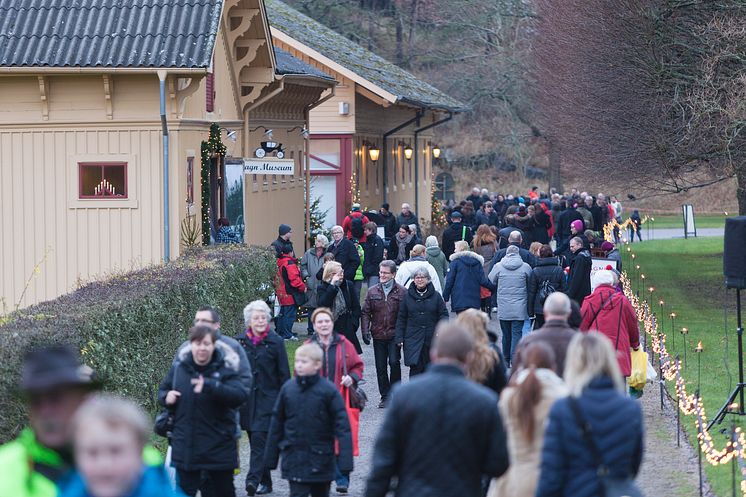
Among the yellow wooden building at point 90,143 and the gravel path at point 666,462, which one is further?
the yellow wooden building at point 90,143

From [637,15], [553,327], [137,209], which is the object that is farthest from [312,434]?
[637,15]

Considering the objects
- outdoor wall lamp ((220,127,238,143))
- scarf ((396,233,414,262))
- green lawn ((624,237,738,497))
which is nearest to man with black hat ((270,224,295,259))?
outdoor wall lamp ((220,127,238,143))

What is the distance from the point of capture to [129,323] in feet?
40.7

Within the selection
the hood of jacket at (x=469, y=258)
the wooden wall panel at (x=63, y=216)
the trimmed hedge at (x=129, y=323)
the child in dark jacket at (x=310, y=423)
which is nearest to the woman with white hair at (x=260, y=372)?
the trimmed hedge at (x=129, y=323)

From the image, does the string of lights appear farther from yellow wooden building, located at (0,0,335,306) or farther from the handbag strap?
yellow wooden building, located at (0,0,335,306)

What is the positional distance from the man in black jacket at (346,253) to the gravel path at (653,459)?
15.7ft

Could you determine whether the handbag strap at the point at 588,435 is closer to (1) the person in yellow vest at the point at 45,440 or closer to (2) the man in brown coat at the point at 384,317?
(1) the person in yellow vest at the point at 45,440

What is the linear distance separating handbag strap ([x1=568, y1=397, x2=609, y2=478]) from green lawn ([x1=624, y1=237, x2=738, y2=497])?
5113 millimetres

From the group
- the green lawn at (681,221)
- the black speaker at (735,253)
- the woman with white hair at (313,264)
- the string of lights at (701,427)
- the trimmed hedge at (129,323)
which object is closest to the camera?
the trimmed hedge at (129,323)

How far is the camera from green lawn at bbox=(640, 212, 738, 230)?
64.2 metres

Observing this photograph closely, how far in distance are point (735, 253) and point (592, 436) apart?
752cm

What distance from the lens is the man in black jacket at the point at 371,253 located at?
80.3 ft

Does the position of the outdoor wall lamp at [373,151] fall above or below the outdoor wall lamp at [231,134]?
above

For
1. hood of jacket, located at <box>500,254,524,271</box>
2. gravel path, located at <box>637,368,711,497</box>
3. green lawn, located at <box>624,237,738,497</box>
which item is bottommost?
gravel path, located at <box>637,368,711,497</box>
